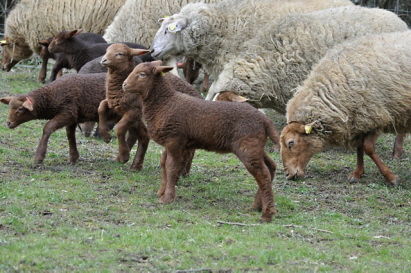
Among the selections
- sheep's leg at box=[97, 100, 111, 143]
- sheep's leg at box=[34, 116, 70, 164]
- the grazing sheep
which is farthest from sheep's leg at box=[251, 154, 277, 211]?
the grazing sheep

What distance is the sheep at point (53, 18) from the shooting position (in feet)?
51.0

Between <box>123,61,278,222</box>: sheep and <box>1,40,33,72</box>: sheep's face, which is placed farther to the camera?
<box>1,40,33,72</box>: sheep's face

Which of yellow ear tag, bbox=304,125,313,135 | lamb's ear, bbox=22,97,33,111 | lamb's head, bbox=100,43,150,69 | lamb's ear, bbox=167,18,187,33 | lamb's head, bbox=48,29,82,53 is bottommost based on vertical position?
lamb's head, bbox=48,29,82,53

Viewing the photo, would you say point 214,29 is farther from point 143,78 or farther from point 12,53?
point 12,53

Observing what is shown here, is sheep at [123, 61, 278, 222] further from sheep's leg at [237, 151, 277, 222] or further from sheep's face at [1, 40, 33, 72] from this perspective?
sheep's face at [1, 40, 33, 72]

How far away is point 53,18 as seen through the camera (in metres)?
15.7

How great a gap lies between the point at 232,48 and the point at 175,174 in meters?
4.70

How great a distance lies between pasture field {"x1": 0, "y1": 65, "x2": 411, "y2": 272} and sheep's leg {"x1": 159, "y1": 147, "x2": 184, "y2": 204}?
0.12 metres

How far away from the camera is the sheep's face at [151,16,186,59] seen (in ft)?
39.1

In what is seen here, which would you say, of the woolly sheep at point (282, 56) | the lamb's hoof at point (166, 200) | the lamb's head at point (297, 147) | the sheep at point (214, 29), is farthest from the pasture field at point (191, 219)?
the sheep at point (214, 29)

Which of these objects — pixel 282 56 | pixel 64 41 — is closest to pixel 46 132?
pixel 64 41

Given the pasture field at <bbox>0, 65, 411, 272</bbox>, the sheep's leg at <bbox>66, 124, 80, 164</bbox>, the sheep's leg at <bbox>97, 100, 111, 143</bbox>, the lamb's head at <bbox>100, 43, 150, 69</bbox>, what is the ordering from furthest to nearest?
the sheep's leg at <bbox>66, 124, 80, 164</bbox>, the sheep's leg at <bbox>97, 100, 111, 143</bbox>, the lamb's head at <bbox>100, 43, 150, 69</bbox>, the pasture field at <bbox>0, 65, 411, 272</bbox>

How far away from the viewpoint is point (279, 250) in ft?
19.7

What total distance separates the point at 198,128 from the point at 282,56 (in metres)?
3.89
